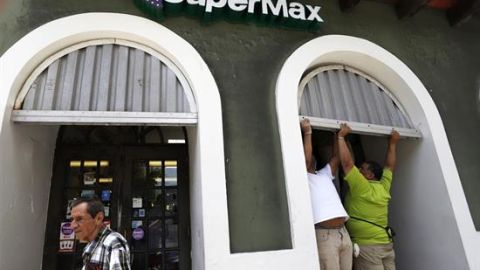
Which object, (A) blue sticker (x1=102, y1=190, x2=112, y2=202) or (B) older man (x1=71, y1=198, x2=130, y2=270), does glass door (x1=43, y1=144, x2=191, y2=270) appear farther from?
(B) older man (x1=71, y1=198, x2=130, y2=270)

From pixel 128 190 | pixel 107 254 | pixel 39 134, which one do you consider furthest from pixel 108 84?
pixel 107 254

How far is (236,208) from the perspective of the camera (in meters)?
3.38

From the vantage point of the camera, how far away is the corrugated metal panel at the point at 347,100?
4180mm

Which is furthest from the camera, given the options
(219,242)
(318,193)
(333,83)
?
(333,83)

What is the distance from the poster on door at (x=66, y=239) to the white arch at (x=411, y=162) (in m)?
2.95

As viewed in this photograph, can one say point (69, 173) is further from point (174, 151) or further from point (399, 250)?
point (399, 250)

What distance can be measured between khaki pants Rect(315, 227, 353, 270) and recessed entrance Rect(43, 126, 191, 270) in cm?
183

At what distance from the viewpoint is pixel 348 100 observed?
4367 millimetres

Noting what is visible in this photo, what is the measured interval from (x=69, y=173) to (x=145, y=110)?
1.91 metres

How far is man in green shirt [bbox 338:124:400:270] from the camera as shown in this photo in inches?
154

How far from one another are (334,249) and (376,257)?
682mm

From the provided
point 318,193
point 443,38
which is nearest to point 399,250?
point 318,193

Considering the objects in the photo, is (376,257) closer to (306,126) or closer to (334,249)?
(334,249)

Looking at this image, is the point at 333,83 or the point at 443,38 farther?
the point at 443,38
